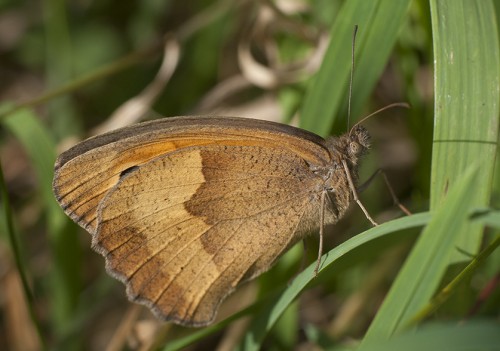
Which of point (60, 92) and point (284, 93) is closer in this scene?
point (60, 92)

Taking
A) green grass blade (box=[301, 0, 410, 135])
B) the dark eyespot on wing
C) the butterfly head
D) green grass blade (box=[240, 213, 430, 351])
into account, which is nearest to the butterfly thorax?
the butterfly head

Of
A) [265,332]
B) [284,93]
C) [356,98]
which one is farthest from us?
[284,93]

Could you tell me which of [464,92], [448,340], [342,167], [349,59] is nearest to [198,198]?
[342,167]

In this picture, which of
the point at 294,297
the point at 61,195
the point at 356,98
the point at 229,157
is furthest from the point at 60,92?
the point at 294,297

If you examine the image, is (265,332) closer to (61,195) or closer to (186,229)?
(186,229)

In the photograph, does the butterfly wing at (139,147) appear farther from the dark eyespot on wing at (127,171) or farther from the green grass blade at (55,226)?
the green grass blade at (55,226)

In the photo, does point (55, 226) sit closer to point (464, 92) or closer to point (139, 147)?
point (139, 147)

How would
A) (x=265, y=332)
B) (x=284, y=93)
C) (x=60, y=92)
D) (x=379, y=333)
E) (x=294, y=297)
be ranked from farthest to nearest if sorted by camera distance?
(x=284, y=93) → (x=60, y=92) → (x=265, y=332) → (x=294, y=297) → (x=379, y=333)
